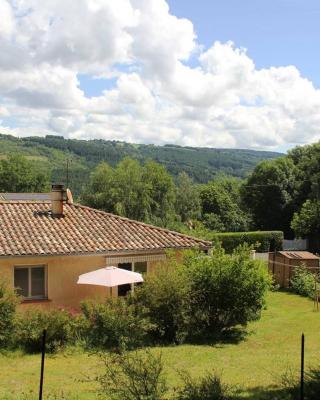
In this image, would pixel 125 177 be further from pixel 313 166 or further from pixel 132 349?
pixel 132 349

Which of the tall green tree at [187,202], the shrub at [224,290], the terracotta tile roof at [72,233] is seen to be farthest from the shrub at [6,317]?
the tall green tree at [187,202]

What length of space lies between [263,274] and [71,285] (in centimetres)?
679

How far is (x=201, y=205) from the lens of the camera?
284ft

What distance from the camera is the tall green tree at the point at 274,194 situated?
62.9 meters

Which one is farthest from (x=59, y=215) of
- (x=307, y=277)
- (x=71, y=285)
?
(x=307, y=277)

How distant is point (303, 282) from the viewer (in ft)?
87.6

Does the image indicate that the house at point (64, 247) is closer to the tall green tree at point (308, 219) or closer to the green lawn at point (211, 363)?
the green lawn at point (211, 363)

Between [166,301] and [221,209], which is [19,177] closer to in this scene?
[221,209]

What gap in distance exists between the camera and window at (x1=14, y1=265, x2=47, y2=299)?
1734cm

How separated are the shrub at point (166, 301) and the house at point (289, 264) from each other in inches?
551

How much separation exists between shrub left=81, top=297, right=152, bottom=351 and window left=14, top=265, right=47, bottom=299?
12.4ft

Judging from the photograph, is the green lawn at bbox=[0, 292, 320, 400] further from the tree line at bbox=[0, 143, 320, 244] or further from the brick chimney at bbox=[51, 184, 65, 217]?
the tree line at bbox=[0, 143, 320, 244]

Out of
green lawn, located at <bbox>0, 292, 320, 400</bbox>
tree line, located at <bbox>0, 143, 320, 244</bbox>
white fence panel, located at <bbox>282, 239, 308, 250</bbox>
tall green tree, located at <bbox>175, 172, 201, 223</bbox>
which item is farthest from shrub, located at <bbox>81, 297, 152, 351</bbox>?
tall green tree, located at <bbox>175, 172, 201, 223</bbox>

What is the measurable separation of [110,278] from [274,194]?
50.9m
